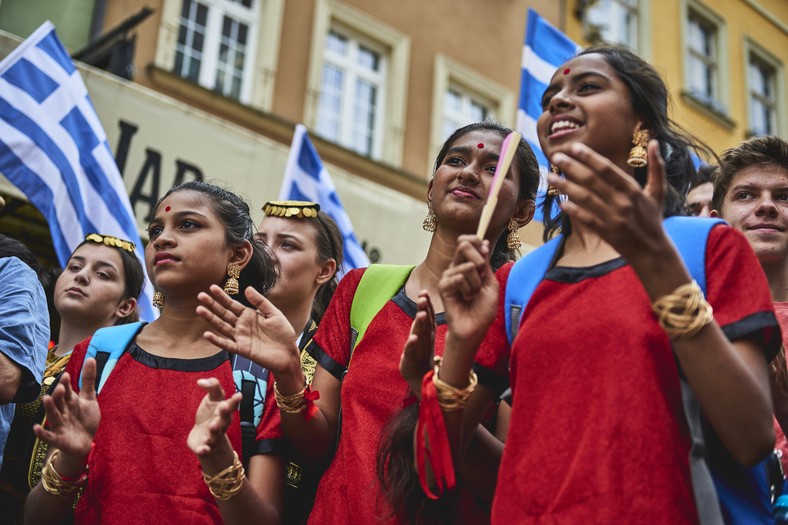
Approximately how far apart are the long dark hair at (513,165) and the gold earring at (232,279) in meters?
0.81

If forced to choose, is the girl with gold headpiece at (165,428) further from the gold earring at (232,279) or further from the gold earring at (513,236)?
the gold earring at (513,236)

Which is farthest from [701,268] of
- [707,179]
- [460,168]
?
[707,179]

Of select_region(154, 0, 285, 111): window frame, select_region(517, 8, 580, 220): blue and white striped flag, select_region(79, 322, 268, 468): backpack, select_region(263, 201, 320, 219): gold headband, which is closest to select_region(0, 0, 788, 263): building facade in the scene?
select_region(154, 0, 285, 111): window frame

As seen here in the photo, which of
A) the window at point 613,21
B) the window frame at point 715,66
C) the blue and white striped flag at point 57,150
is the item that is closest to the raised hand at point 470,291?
the blue and white striped flag at point 57,150

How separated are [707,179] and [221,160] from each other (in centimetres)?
398

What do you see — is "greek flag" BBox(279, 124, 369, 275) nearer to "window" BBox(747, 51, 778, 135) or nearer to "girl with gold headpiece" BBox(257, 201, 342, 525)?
"girl with gold headpiece" BBox(257, 201, 342, 525)

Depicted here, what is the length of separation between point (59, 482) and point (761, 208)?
7.91 ft

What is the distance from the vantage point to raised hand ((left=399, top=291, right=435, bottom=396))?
1957 mm

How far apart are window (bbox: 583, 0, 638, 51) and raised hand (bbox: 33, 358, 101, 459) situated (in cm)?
1211

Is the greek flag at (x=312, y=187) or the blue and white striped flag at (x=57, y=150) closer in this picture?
the blue and white striped flag at (x=57, y=150)

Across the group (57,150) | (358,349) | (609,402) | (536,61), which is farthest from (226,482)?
(536,61)

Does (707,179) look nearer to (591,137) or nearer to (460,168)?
(460,168)

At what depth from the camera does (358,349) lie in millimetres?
2555

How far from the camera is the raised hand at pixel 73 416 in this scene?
7.81 feet
